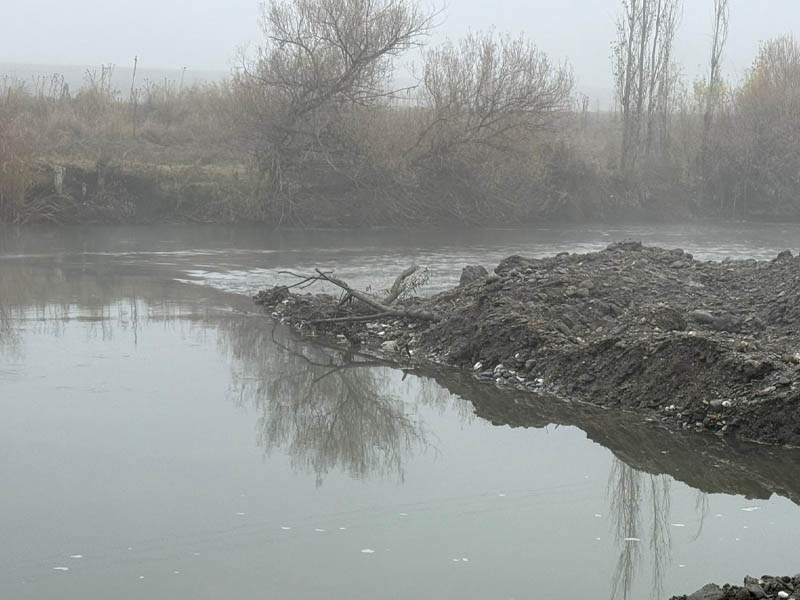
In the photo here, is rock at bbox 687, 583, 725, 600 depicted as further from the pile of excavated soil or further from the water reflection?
the pile of excavated soil

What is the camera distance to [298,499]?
7551 millimetres

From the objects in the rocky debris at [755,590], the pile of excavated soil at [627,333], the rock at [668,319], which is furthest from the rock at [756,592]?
the rock at [668,319]

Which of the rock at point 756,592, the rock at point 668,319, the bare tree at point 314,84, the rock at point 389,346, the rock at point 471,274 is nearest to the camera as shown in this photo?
the rock at point 756,592

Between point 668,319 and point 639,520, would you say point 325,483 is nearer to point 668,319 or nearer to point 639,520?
point 639,520

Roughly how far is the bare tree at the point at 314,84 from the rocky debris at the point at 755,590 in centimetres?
2468

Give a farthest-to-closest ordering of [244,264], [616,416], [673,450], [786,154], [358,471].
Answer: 1. [786,154]
2. [244,264]
3. [616,416]
4. [673,450]
5. [358,471]

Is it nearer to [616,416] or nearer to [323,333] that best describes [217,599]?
[616,416]

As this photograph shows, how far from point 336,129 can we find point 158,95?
12.7 metres

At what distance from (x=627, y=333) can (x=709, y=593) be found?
5.71 meters

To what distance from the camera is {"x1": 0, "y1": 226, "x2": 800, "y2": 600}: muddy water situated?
20.6 feet

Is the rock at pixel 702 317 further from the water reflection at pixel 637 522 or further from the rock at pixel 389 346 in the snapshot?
the water reflection at pixel 637 522

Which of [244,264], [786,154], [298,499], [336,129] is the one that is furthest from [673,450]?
[786,154]

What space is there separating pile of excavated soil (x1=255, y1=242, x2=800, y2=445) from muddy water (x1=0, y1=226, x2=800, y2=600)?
43cm

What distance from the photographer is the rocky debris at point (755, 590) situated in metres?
5.45
